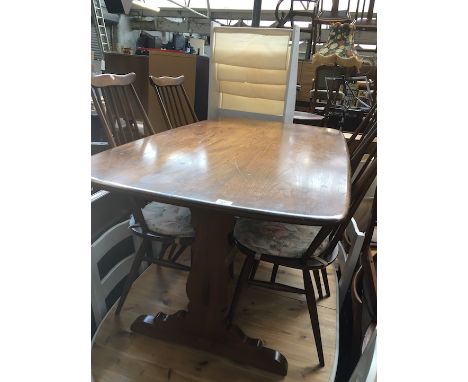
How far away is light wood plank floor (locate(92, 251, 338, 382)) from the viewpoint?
4.07ft

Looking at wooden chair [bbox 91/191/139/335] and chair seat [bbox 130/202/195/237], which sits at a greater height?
chair seat [bbox 130/202/195/237]

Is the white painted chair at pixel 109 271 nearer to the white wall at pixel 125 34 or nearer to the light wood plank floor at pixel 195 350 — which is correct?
the light wood plank floor at pixel 195 350

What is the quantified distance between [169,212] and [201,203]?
609 millimetres

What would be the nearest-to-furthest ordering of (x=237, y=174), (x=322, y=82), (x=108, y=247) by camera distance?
(x=237, y=174), (x=108, y=247), (x=322, y=82)

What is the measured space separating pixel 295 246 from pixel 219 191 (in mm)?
446

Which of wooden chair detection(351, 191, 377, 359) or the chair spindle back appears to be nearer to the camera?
the chair spindle back

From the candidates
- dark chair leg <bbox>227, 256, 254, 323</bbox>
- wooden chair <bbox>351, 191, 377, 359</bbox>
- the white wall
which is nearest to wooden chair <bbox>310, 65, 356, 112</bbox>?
wooden chair <bbox>351, 191, 377, 359</bbox>

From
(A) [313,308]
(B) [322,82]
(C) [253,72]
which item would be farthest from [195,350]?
(B) [322,82]

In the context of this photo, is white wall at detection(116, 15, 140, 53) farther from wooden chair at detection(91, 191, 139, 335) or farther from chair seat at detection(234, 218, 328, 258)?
chair seat at detection(234, 218, 328, 258)

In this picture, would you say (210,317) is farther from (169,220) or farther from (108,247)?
(108,247)

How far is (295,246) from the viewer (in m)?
1.24

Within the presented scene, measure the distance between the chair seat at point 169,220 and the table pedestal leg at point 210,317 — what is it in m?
0.15

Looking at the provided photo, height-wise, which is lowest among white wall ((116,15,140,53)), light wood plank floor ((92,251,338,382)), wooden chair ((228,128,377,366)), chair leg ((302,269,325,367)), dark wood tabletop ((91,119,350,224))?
light wood plank floor ((92,251,338,382))

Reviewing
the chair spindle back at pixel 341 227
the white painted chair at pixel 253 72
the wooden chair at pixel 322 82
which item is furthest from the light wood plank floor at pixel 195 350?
the wooden chair at pixel 322 82
